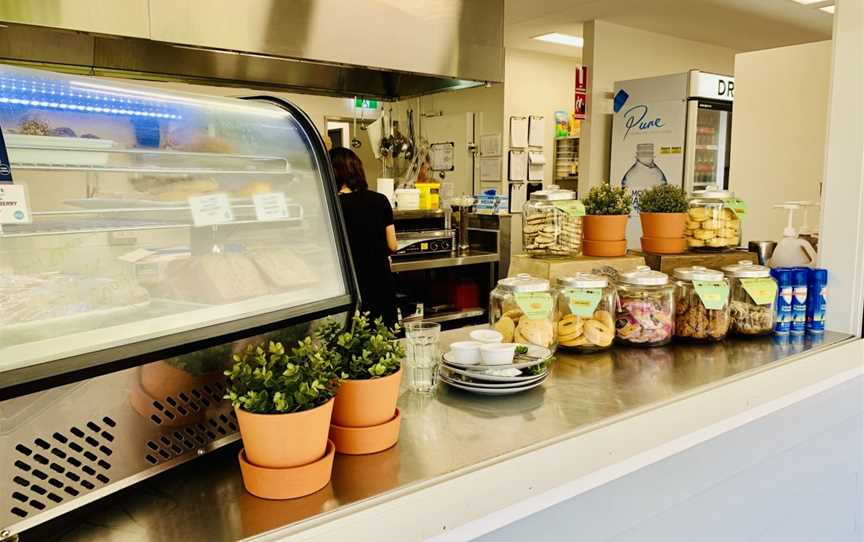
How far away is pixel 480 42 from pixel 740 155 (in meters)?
2.33

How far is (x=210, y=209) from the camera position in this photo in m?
1.10

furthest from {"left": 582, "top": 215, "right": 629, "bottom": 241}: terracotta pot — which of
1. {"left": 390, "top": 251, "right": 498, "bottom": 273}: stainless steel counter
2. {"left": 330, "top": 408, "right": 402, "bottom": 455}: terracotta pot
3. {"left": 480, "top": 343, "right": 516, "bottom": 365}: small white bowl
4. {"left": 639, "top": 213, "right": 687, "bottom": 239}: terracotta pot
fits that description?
{"left": 390, "top": 251, "right": 498, "bottom": 273}: stainless steel counter

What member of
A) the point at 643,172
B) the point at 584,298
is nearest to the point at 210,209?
the point at 584,298

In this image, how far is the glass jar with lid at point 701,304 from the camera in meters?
1.78

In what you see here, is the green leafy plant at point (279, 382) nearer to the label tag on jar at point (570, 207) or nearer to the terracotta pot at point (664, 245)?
the label tag on jar at point (570, 207)

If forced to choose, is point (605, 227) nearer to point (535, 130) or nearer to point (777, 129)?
point (777, 129)

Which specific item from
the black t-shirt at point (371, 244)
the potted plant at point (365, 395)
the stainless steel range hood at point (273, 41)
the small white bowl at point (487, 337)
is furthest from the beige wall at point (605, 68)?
the potted plant at point (365, 395)

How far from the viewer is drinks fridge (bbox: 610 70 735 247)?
4.86 m

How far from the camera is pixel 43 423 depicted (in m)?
0.81

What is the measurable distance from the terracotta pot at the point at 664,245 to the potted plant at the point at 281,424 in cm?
149

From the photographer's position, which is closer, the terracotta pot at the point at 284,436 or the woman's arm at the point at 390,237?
the terracotta pot at the point at 284,436

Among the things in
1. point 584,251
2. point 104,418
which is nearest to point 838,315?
point 584,251

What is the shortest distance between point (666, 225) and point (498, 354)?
3.33ft

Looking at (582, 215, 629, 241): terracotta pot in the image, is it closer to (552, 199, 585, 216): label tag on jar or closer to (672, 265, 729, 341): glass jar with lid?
(552, 199, 585, 216): label tag on jar
